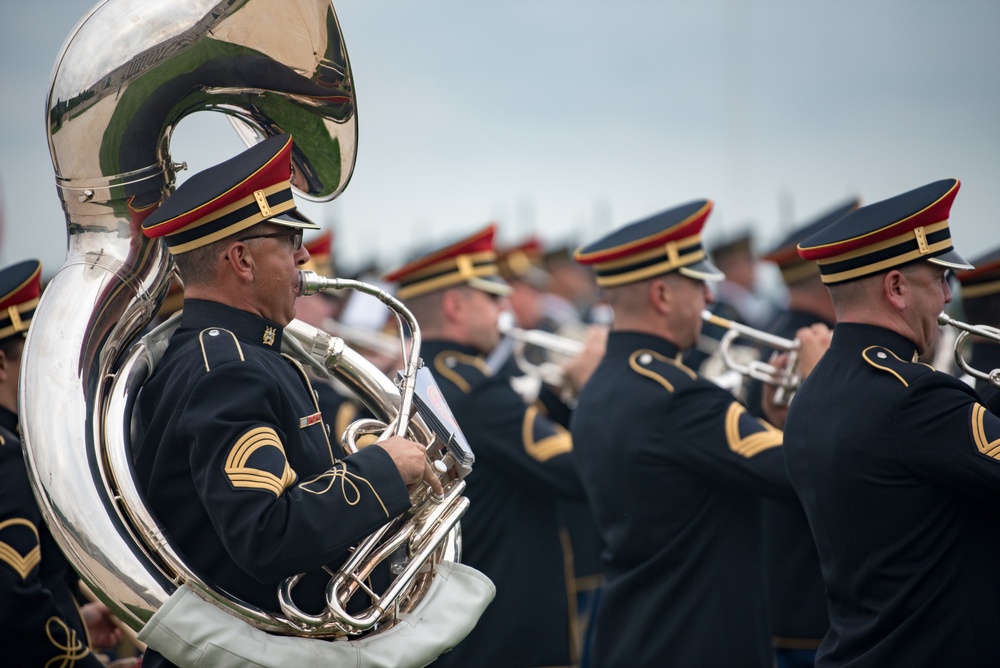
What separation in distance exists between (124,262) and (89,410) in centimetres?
44

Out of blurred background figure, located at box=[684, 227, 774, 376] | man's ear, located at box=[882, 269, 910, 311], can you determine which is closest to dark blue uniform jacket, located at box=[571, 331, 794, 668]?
man's ear, located at box=[882, 269, 910, 311]

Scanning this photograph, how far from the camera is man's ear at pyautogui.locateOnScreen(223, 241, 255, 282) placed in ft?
9.55

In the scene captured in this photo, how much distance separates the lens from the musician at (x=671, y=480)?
4.35 meters

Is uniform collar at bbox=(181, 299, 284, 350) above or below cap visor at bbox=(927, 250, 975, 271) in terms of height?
above

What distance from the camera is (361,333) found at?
7977 mm

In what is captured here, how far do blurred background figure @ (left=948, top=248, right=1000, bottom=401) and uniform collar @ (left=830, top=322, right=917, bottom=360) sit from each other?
5.04ft

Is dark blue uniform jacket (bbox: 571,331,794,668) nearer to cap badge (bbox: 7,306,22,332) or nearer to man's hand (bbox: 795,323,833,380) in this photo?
man's hand (bbox: 795,323,833,380)

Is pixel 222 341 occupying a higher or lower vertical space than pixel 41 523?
higher

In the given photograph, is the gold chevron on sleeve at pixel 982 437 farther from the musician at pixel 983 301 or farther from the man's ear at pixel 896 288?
the musician at pixel 983 301

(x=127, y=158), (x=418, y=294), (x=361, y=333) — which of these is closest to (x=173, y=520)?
(x=127, y=158)

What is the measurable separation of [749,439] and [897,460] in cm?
110

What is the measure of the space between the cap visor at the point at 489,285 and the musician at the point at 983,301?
2188 mm

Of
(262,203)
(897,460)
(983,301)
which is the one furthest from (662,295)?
(262,203)

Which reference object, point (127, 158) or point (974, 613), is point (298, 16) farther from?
point (974, 613)
